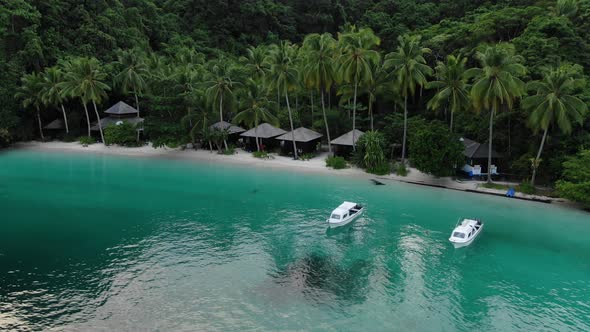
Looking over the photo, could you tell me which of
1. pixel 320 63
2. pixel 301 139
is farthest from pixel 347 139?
pixel 320 63

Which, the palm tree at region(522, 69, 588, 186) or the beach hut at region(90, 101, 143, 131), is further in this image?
the beach hut at region(90, 101, 143, 131)

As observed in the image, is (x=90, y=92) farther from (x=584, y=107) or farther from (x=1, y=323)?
(x=584, y=107)

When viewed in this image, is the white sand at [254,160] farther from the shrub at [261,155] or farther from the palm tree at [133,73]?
the palm tree at [133,73]

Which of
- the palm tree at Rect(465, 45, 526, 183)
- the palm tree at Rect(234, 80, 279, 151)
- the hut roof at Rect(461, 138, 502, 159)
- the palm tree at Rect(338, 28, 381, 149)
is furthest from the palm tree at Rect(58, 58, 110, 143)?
the palm tree at Rect(465, 45, 526, 183)

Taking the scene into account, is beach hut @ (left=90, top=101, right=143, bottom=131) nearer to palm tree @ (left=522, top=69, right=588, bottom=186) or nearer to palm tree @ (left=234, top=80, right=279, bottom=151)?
palm tree @ (left=234, top=80, right=279, bottom=151)

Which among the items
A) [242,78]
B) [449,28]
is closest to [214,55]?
[242,78]

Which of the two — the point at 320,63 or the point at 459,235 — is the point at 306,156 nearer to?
the point at 320,63

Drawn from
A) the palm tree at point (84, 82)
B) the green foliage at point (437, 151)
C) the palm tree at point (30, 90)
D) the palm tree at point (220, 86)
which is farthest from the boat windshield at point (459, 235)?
the palm tree at point (30, 90)
